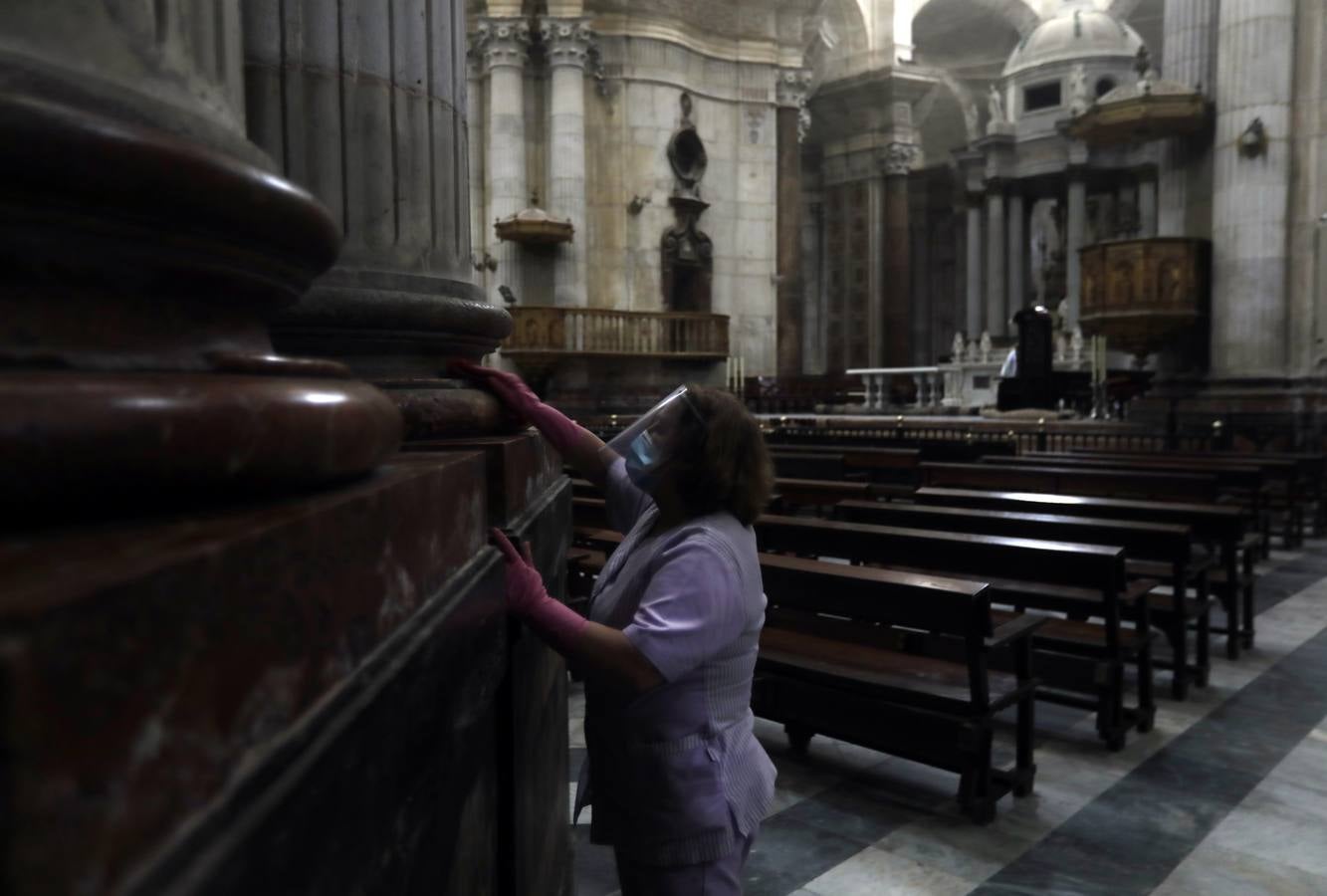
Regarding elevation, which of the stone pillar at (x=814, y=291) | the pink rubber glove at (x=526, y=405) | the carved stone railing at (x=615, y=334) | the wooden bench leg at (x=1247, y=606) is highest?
the stone pillar at (x=814, y=291)

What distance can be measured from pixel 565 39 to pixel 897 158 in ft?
42.7

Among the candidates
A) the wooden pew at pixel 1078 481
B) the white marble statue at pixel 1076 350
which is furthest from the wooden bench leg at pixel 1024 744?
the white marble statue at pixel 1076 350

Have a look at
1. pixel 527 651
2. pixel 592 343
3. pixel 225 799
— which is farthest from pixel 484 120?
pixel 225 799

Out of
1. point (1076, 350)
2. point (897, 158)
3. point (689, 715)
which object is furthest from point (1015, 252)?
point (689, 715)

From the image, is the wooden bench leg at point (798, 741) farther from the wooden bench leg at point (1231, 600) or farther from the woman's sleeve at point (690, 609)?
the wooden bench leg at point (1231, 600)

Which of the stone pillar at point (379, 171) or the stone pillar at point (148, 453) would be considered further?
the stone pillar at point (379, 171)

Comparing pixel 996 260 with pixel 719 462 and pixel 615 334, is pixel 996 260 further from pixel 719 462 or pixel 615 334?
pixel 719 462

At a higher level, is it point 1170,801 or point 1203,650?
point 1203,650

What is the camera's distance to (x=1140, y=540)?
16.8 feet

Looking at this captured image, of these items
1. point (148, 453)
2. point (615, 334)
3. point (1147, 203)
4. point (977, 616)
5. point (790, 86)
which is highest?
point (790, 86)

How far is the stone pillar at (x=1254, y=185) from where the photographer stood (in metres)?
13.7

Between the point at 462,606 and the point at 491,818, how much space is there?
56cm

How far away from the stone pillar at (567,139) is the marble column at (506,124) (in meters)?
0.56

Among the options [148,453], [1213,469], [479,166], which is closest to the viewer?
[148,453]
